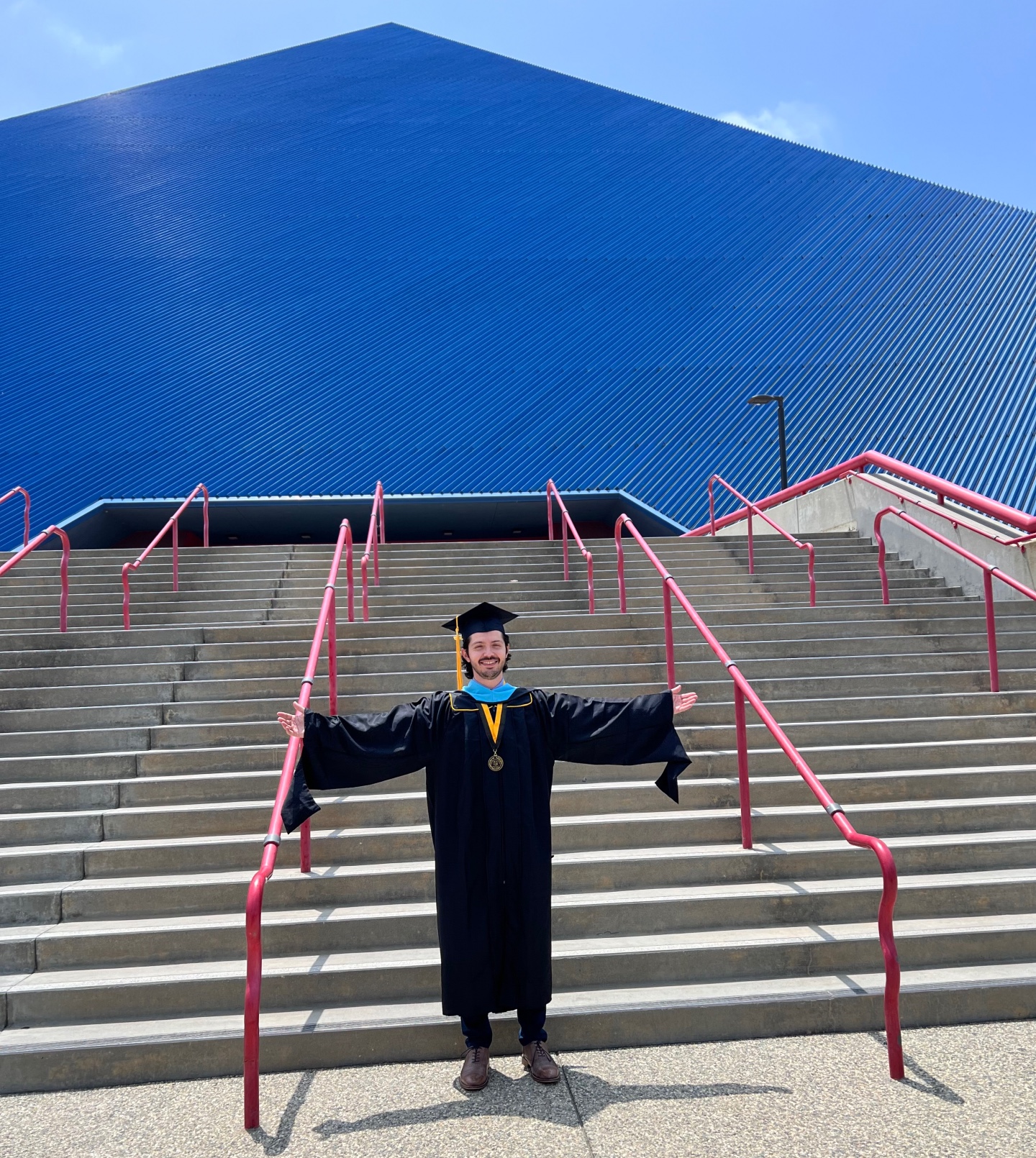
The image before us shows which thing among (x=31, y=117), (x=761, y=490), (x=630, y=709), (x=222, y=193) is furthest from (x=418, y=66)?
(x=630, y=709)

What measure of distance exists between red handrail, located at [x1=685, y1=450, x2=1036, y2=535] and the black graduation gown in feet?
14.7

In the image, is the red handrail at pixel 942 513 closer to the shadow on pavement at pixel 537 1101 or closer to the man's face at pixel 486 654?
the man's face at pixel 486 654

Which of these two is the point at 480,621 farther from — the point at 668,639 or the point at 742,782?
the point at 668,639

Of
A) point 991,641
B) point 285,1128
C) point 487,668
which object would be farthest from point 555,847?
point 991,641

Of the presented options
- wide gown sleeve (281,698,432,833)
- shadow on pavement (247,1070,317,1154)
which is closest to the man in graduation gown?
wide gown sleeve (281,698,432,833)

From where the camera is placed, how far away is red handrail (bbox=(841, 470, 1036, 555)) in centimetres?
698

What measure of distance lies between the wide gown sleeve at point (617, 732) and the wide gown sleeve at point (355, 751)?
45 cm

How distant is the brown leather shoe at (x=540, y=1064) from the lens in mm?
2943

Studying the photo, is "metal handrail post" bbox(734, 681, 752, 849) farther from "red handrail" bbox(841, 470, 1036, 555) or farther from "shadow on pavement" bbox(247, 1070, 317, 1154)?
"red handrail" bbox(841, 470, 1036, 555)

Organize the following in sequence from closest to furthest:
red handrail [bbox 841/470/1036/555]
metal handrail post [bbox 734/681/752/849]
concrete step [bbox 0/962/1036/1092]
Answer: concrete step [bbox 0/962/1036/1092]
metal handrail post [bbox 734/681/752/849]
red handrail [bbox 841/470/1036/555]

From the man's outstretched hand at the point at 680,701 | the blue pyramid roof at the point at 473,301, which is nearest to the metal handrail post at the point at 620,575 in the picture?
the man's outstretched hand at the point at 680,701

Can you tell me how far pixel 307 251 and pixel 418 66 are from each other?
9.03 m

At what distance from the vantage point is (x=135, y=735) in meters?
4.96

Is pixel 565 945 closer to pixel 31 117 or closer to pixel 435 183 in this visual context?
pixel 435 183
